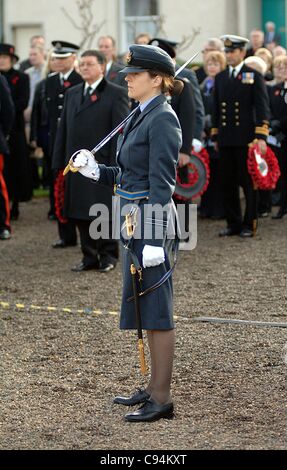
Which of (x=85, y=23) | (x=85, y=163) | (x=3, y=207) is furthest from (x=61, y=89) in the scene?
(x=85, y=23)

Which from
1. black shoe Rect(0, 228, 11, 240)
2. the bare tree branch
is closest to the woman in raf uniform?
black shoe Rect(0, 228, 11, 240)

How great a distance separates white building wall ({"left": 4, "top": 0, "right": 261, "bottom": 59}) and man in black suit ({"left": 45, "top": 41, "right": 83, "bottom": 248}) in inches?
485

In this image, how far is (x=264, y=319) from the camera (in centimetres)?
778

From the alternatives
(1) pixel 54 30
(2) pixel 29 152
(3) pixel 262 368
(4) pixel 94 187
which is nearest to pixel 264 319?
(3) pixel 262 368

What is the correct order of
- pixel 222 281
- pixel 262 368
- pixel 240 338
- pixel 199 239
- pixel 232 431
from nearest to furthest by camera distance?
pixel 232 431, pixel 262 368, pixel 240 338, pixel 222 281, pixel 199 239

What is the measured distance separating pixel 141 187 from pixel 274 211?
27.0 ft

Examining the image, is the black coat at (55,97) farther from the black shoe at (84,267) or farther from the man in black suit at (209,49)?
the man in black suit at (209,49)

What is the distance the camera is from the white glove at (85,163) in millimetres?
5758

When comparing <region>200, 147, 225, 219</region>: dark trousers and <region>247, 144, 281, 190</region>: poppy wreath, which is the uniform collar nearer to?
<region>247, 144, 281, 190</region>: poppy wreath

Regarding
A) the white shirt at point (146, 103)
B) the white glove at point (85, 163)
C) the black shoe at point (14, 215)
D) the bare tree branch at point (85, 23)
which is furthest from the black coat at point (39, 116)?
the white shirt at point (146, 103)

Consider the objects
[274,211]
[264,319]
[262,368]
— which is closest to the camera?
[262,368]

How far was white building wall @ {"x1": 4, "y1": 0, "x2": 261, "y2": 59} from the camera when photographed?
2372 cm

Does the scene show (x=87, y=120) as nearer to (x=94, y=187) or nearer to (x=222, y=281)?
(x=94, y=187)

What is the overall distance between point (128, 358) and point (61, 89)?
5.26 meters
